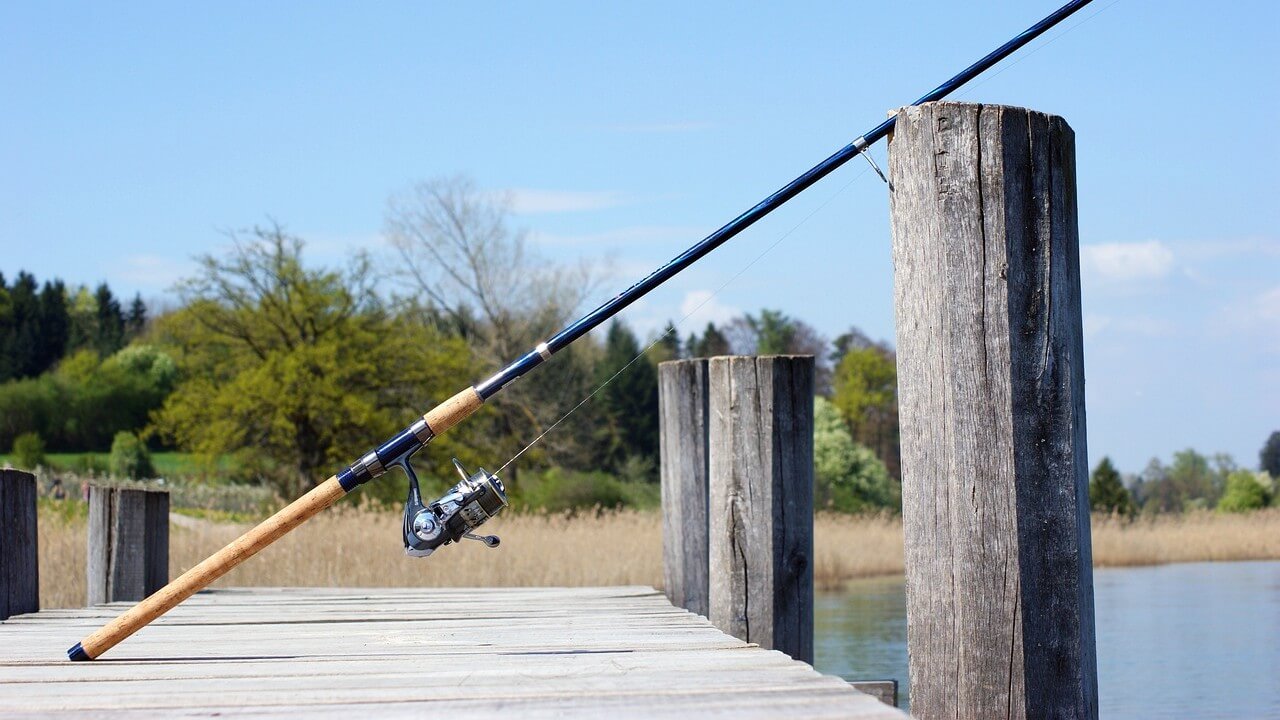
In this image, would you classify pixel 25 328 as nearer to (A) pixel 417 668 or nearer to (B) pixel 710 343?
(B) pixel 710 343

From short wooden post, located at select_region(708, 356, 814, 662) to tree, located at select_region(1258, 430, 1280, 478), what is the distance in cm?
3710

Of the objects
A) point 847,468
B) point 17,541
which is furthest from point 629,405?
point 17,541

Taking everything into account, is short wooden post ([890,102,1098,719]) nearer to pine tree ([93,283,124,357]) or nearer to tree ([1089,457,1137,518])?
tree ([1089,457,1137,518])

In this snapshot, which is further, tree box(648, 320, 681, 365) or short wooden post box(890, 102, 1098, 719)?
tree box(648, 320, 681, 365)

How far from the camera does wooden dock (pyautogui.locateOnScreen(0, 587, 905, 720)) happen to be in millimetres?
2621

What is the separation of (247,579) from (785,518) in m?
7.18

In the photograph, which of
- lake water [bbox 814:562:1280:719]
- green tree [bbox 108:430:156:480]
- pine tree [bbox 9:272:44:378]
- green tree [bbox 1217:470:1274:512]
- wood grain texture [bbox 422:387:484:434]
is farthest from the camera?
pine tree [bbox 9:272:44:378]

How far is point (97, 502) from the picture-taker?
575 cm

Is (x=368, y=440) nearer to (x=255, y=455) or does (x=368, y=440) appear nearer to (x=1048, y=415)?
(x=255, y=455)

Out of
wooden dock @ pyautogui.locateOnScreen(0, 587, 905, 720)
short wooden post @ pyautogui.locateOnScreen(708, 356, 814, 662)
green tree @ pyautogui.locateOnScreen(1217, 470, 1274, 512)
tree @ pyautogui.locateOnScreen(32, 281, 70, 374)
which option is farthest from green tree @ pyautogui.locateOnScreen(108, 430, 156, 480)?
short wooden post @ pyautogui.locateOnScreen(708, 356, 814, 662)

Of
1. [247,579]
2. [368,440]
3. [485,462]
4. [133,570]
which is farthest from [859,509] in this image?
[133,570]

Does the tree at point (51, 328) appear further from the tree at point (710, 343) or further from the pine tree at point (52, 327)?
the tree at point (710, 343)

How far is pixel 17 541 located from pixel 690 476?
8.04 ft

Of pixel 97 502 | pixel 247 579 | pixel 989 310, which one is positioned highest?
pixel 989 310
